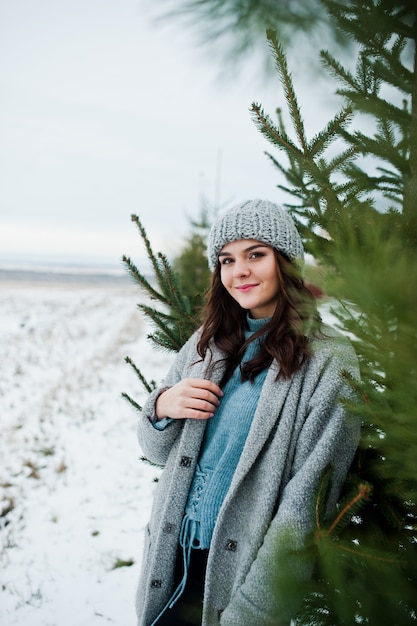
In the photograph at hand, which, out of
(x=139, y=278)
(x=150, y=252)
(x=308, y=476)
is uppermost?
(x=150, y=252)

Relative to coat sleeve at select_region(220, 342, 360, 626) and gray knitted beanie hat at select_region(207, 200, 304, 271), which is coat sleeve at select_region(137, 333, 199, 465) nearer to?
coat sleeve at select_region(220, 342, 360, 626)

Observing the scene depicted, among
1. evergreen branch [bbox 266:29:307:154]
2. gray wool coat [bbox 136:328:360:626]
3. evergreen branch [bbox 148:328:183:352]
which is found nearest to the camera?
evergreen branch [bbox 266:29:307:154]

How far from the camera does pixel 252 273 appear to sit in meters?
1.63

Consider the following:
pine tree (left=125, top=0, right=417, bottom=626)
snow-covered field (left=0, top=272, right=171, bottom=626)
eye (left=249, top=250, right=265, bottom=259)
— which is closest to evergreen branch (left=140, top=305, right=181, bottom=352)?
pine tree (left=125, top=0, right=417, bottom=626)

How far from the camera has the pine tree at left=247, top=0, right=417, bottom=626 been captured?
2.11ft

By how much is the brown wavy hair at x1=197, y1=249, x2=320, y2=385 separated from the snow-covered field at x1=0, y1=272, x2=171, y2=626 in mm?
2190

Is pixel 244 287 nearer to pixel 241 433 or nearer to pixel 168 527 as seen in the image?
pixel 241 433

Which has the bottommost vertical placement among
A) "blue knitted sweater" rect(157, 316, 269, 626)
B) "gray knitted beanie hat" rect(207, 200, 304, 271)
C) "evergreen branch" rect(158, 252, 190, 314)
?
"blue knitted sweater" rect(157, 316, 269, 626)

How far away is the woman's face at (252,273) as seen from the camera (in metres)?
1.62

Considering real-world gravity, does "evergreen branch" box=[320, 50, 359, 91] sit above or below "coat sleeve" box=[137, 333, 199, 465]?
above

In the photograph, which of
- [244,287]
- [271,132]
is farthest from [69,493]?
[271,132]

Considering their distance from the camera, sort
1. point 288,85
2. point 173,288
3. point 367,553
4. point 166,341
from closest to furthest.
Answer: point 367,553, point 288,85, point 173,288, point 166,341

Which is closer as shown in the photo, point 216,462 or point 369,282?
point 369,282

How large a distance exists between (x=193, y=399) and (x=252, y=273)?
0.54m
